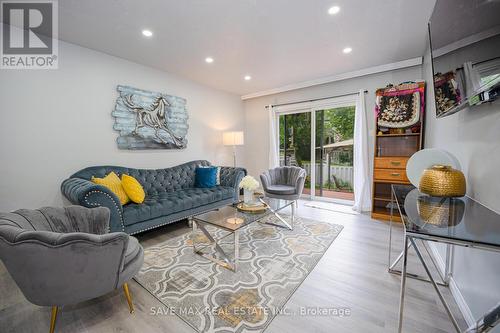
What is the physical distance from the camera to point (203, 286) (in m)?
1.75

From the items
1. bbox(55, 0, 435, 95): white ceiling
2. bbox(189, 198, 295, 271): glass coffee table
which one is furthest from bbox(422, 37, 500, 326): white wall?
bbox(189, 198, 295, 271): glass coffee table

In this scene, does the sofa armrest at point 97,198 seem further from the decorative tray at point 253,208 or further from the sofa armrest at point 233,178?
the sofa armrest at point 233,178

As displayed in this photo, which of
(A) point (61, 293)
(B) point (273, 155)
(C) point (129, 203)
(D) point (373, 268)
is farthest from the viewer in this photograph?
(B) point (273, 155)

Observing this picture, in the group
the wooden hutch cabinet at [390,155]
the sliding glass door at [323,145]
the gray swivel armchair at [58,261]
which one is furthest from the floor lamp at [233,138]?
the gray swivel armchair at [58,261]

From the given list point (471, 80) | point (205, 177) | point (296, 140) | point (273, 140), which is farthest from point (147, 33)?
point (296, 140)

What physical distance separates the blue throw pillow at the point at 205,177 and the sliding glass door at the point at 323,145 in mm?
2074

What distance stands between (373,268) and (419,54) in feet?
10.6

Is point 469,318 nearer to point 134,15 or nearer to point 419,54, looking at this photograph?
point 419,54

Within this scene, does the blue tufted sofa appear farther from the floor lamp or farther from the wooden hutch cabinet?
the wooden hutch cabinet

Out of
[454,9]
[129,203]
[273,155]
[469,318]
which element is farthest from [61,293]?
[273,155]

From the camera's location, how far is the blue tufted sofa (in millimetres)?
2177

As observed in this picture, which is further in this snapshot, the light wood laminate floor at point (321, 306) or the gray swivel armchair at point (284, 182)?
the gray swivel armchair at point (284, 182)

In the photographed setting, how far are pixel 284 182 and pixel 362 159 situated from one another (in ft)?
4.79

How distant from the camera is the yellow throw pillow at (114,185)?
2.54 meters
